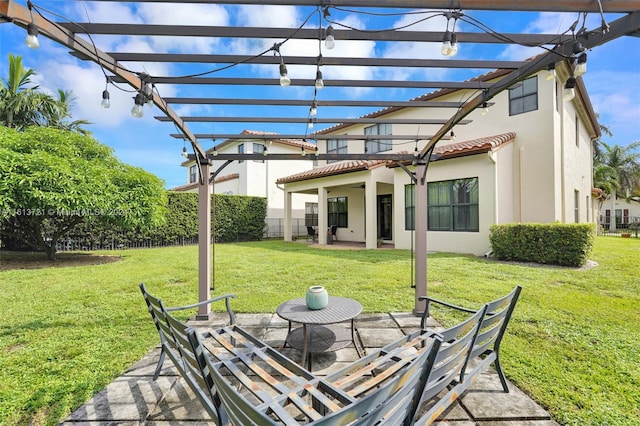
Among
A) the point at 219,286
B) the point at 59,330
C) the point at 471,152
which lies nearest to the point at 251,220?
the point at 219,286

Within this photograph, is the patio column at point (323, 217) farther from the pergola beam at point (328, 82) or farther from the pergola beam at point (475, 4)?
the pergola beam at point (475, 4)

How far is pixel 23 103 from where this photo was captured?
16.4 m

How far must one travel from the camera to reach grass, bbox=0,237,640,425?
2.74m

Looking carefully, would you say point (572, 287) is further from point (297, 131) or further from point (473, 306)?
point (297, 131)

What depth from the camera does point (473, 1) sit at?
2.30 meters

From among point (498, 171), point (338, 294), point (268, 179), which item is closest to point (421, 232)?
point (338, 294)

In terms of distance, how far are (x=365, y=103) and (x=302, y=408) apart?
3.65 m

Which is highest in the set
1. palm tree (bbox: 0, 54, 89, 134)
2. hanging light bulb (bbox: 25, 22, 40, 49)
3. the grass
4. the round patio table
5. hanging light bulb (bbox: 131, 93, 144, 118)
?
palm tree (bbox: 0, 54, 89, 134)

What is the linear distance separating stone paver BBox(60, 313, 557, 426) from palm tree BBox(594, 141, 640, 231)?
109 feet

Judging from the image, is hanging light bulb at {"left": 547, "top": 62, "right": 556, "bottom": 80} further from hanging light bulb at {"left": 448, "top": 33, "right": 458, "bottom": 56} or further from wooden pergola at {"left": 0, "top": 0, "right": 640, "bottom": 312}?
hanging light bulb at {"left": 448, "top": 33, "right": 458, "bottom": 56}

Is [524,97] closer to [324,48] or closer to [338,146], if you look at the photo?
[338,146]

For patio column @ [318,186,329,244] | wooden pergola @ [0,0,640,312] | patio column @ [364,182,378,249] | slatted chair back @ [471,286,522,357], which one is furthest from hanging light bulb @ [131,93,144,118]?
patio column @ [318,186,329,244]

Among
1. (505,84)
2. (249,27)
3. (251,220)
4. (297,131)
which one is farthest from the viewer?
(251,220)

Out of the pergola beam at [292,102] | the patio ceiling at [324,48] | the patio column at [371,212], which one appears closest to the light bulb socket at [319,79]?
the patio ceiling at [324,48]
